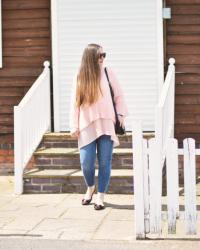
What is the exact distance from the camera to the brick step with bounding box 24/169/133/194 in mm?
8258

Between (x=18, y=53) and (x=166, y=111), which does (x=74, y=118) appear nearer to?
(x=166, y=111)

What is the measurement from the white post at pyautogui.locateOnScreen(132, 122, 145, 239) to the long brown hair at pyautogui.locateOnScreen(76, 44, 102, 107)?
1447mm

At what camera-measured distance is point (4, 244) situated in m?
5.66

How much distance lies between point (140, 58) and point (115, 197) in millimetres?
2646

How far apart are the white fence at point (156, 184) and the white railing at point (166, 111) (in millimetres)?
1595

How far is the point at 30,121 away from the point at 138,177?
11.1 ft

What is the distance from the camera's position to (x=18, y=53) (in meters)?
10.0

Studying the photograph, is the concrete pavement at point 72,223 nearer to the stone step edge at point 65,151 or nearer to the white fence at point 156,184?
the white fence at point 156,184

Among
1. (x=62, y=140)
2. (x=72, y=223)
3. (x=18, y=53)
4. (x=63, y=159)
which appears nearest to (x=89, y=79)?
(x=72, y=223)

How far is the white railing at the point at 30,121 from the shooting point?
27.3 feet

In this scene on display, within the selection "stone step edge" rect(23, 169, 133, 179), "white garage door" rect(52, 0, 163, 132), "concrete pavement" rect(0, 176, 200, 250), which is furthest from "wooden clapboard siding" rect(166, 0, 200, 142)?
"concrete pavement" rect(0, 176, 200, 250)

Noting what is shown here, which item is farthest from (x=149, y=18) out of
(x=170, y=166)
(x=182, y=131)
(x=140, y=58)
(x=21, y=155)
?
(x=170, y=166)

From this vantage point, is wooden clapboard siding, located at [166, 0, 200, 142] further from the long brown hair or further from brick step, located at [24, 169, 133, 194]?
the long brown hair

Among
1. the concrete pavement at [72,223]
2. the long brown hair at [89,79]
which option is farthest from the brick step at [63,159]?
the long brown hair at [89,79]
